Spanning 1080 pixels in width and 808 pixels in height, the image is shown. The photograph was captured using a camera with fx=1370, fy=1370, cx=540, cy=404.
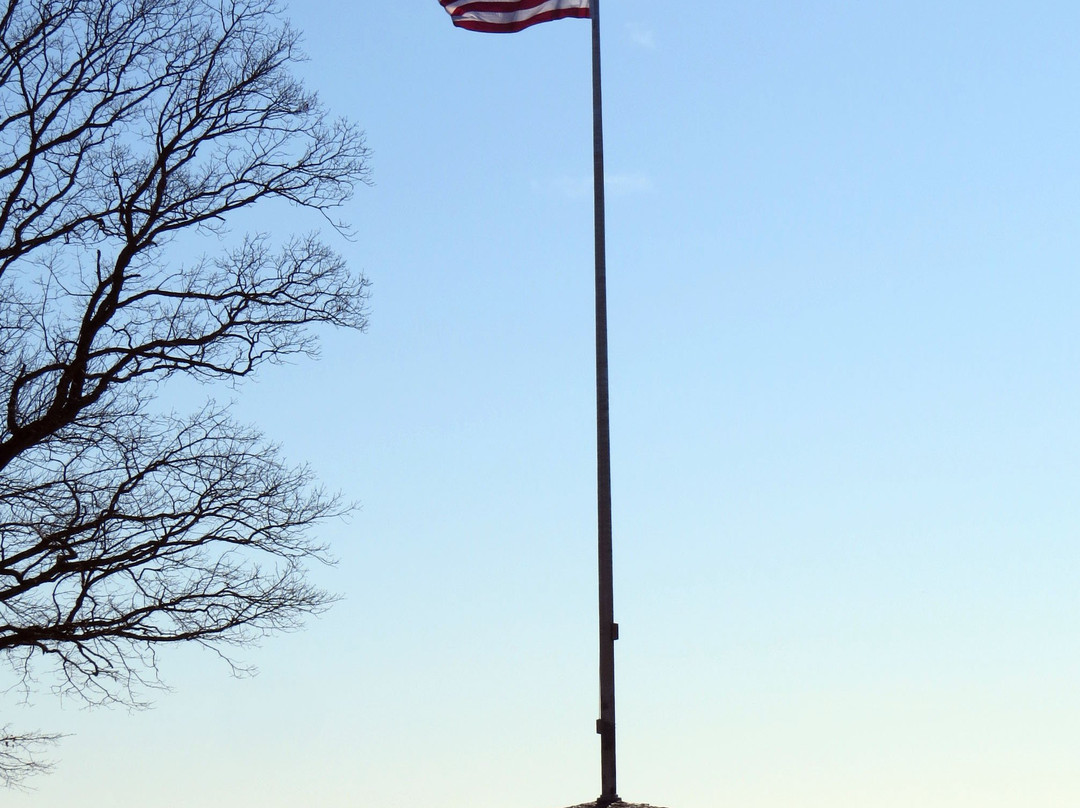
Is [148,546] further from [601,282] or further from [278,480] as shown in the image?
[601,282]

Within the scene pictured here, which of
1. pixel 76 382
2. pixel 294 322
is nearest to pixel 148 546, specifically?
pixel 76 382

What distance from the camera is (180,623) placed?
56.3ft

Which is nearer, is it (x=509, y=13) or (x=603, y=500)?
(x=603, y=500)

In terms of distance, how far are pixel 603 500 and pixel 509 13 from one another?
258 inches

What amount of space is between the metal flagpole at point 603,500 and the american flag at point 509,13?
744 mm

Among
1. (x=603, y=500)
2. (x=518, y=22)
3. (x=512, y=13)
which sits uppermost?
(x=512, y=13)

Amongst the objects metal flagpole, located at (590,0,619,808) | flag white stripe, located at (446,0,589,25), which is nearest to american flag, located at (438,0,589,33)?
flag white stripe, located at (446,0,589,25)

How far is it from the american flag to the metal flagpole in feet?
2.44

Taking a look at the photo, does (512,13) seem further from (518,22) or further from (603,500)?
(603,500)

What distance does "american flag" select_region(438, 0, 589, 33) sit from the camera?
17.0 m

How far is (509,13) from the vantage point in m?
17.2

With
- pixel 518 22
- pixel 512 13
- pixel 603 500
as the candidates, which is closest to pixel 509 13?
pixel 512 13

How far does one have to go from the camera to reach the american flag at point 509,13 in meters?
17.0

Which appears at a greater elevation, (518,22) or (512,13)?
(512,13)
